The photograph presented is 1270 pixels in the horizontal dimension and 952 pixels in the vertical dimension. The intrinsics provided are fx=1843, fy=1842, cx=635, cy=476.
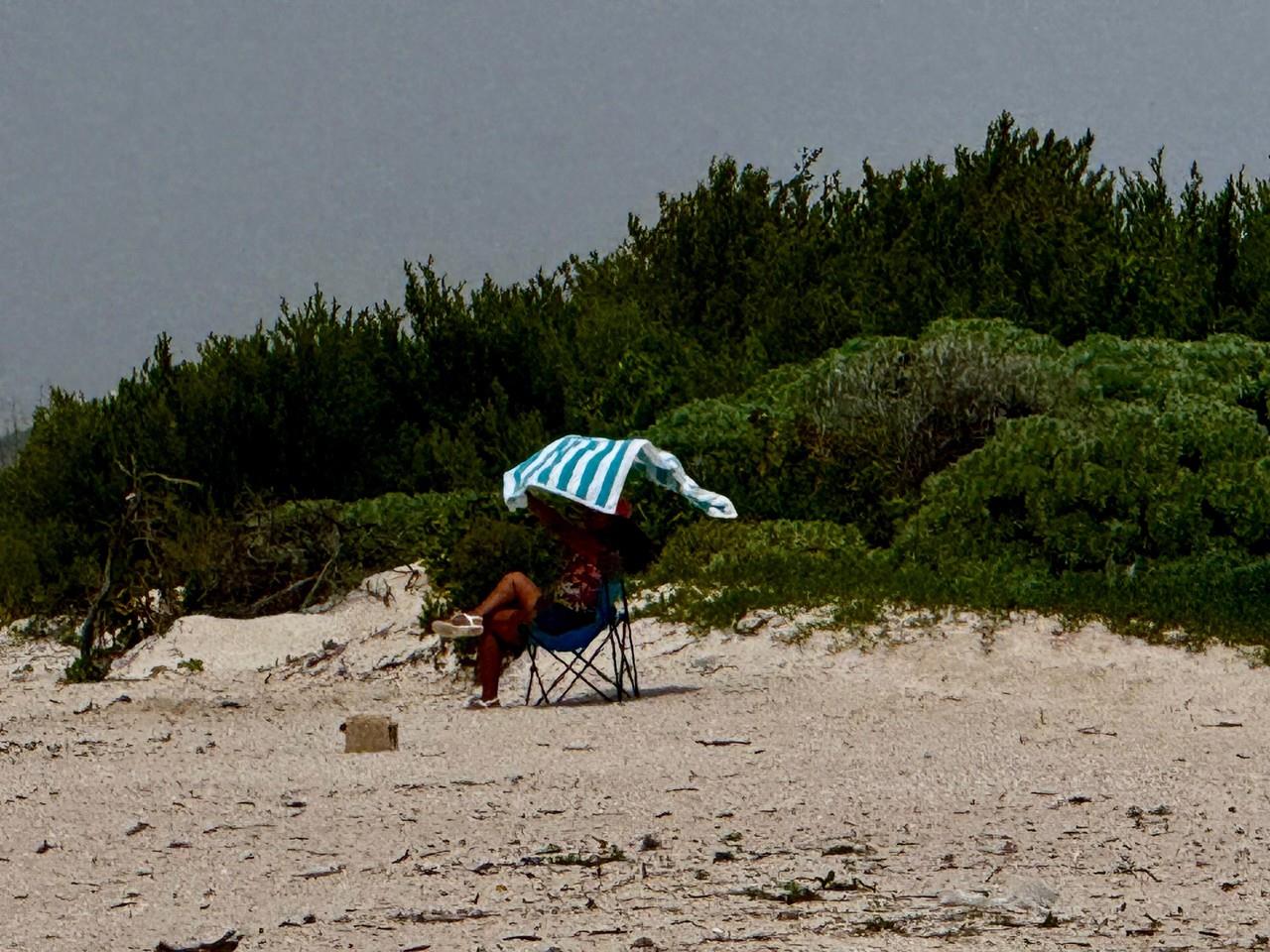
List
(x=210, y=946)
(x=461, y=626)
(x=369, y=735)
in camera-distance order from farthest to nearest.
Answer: (x=461, y=626) < (x=369, y=735) < (x=210, y=946)

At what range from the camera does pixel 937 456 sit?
52.4 ft

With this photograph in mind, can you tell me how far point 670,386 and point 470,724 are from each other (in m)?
9.95

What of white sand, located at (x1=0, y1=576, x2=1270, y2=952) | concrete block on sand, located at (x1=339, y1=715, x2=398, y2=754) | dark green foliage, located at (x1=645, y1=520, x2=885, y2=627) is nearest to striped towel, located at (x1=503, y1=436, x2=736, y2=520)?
white sand, located at (x1=0, y1=576, x2=1270, y2=952)

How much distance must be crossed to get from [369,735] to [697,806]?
2303mm

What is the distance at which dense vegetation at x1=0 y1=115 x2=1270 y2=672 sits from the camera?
12641mm

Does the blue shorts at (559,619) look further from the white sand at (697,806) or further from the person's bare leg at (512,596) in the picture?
the white sand at (697,806)

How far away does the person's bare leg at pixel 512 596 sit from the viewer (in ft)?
33.5

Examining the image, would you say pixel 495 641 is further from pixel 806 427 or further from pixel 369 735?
pixel 806 427

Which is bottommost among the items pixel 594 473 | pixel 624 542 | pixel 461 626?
pixel 461 626

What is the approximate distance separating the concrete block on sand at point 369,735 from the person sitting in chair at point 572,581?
1189mm

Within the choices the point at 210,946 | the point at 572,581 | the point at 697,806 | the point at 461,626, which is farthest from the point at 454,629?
the point at 210,946

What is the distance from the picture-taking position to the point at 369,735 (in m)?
8.95

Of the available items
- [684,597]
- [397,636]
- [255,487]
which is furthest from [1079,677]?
A: [255,487]

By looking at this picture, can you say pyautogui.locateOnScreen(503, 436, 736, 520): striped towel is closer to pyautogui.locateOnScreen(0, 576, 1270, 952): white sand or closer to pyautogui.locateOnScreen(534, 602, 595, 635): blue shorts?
pyautogui.locateOnScreen(534, 602, 595, 635): blue shorts
